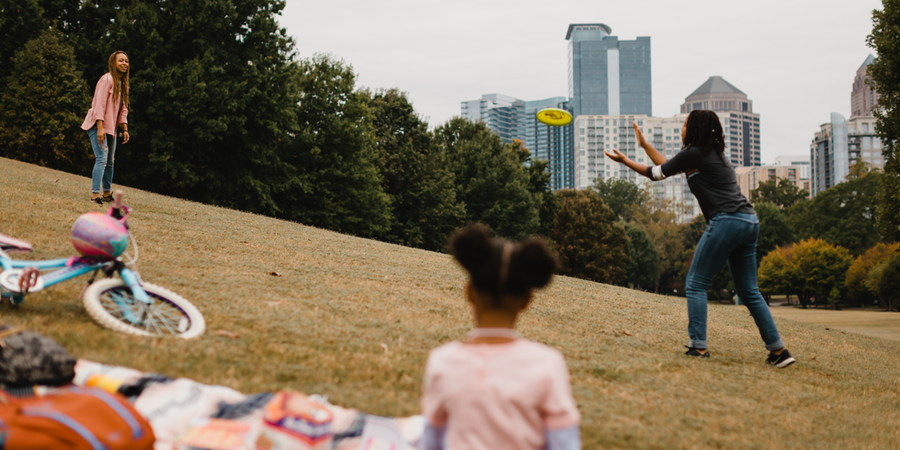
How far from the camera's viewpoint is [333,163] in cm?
3553

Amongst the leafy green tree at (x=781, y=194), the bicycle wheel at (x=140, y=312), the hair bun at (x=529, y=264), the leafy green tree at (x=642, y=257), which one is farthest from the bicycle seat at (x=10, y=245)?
the leafy green tree at (x=781, y=194)

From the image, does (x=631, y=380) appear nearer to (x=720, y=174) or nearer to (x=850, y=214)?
(x=720, y=174)

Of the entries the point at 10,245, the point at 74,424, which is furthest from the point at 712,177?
the point at 10,245

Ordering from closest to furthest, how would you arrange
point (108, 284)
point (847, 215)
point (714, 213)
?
point (108, 284) < point (714, 213) < point (847, 215)

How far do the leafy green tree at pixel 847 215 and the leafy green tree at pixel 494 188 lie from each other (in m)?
49.7

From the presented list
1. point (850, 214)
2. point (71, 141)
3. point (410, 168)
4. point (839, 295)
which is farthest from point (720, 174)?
point (850, 214)

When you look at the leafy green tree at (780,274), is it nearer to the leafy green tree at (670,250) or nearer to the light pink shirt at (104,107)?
the leafy green tree at (670,250)

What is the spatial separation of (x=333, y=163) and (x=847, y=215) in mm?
70886

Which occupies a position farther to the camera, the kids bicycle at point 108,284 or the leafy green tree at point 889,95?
the leafy green tree at point 889,95

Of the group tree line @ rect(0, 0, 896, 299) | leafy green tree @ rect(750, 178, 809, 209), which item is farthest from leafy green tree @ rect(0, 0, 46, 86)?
leafy green tree @ rect(750, 178, 809, 209)

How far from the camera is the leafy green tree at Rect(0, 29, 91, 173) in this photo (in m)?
23.2

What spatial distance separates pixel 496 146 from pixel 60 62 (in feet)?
100

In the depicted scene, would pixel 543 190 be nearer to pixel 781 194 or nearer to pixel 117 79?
pixel 117 79

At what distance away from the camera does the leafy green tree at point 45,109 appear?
76.0ft
